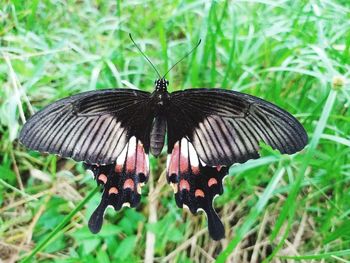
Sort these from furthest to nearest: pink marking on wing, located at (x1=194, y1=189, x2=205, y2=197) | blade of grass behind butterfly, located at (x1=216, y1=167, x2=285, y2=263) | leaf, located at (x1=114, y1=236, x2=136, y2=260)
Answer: leaf, located at (x1=114, y1=236, x2=136, y2=260), pink marking on wing, located at (x1=194, y1=189, x2=205, y2=197), blade of grass behind butterfly, located at (x1=216, y1=167, x2=285, y2=263)

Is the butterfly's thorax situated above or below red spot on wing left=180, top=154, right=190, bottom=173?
above

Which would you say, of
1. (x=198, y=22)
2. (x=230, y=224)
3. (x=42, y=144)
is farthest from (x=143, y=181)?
(x=198, y=22)

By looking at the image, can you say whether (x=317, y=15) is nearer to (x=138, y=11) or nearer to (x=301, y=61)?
(x=301, y=61)

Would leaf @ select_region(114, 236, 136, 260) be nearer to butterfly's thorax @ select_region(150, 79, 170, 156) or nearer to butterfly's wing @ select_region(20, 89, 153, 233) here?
butterfly's wing @ select_region(20, 89, 153, 233)

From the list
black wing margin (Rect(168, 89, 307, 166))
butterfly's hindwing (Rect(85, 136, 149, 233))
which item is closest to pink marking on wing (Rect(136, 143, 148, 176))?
butterfly's hindwing (Rect(85, 136, 149, 233))

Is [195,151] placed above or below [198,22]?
below

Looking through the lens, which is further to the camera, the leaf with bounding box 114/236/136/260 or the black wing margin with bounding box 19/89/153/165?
the leaf with bounding box 114/236/136/260

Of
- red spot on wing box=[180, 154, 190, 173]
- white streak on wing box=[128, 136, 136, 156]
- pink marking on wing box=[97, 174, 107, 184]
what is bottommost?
pink marking on wing box=[97, 174, 107, 184]
